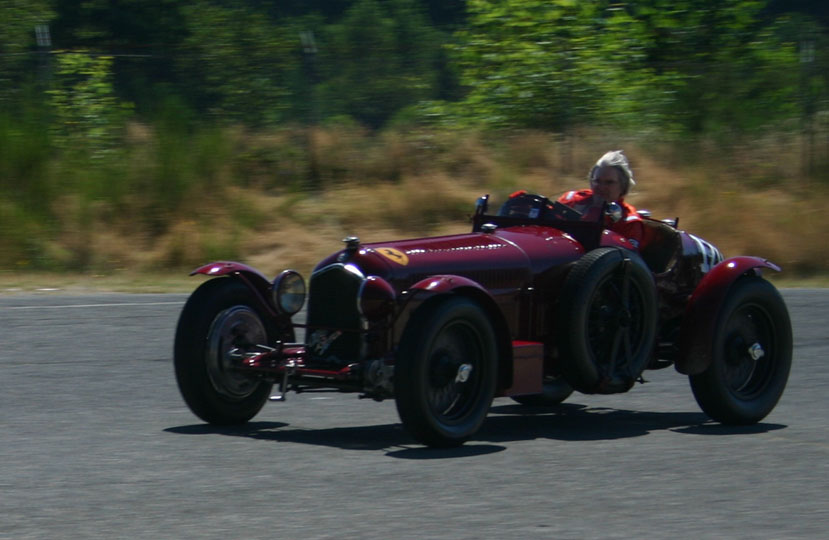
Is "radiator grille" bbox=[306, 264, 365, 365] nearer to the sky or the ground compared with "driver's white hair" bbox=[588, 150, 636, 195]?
nearer to the ground

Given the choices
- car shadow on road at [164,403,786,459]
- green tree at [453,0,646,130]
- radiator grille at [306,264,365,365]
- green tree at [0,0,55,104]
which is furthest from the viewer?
green tree at [453,0,646,130]

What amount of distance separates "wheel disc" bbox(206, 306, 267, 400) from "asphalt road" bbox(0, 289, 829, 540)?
0.78 feet

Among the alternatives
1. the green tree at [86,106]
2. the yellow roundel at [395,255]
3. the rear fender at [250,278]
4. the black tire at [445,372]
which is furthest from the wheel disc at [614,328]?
the green tree at [86,106]

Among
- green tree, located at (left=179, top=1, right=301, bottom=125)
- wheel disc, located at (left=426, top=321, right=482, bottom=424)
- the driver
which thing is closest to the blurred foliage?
green tree, located at (left=179, top=1, right=301, bottom=125)

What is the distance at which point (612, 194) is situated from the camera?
→ 8.27m

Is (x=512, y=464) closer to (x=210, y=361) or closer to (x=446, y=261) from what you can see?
(x=446, y=261)

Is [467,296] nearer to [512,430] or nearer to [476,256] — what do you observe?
[476,256]

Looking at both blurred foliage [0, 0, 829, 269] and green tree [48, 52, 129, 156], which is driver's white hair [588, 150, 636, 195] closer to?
blurred foliage [0, 0, 829, 269]

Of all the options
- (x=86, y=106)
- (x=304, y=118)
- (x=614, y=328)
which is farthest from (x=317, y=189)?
(x=614, y=328)

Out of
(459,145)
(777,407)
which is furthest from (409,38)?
(777,407)

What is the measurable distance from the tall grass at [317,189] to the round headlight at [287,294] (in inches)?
362

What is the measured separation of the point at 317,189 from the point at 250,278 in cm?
1205

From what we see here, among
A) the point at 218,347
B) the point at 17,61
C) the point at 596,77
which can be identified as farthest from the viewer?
the point at 596,77

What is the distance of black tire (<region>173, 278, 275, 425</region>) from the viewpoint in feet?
23.4
